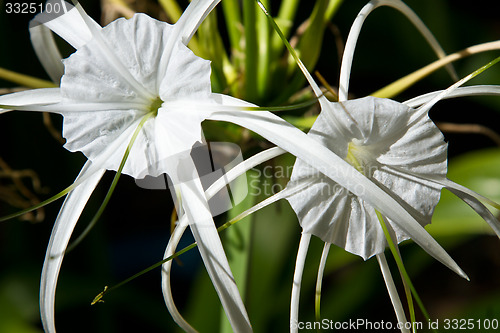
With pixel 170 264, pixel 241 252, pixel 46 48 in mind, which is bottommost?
pixel 241 252

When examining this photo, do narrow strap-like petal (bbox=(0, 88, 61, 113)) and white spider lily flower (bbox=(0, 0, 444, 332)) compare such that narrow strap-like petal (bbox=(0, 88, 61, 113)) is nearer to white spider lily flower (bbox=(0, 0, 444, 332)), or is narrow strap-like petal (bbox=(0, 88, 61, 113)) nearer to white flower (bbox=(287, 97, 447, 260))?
white spider lily flower (bbox=(0, 0, 444, 332))

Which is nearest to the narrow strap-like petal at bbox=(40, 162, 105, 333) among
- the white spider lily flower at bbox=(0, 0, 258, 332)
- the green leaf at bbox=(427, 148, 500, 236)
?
the white spider lily flower at bbox=(0, 0, 258, 332)

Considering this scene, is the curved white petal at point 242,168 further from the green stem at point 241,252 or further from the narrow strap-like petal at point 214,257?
the green stem at point 241,252

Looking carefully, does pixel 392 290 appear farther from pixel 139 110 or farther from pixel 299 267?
pixel 139 110

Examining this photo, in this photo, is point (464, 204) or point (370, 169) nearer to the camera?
point (370, 169)

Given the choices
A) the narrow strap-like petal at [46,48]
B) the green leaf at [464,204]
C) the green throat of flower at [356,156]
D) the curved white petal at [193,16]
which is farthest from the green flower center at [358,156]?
the green leaf at [464,204]

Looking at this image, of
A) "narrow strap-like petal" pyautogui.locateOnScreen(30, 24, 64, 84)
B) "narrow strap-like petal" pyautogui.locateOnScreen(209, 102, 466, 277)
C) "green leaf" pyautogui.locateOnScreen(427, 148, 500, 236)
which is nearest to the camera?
"narrow strap-like petal" pyautogui.locateOnScreen(209, 102, 466, 277)

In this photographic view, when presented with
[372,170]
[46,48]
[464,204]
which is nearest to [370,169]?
[372,170]

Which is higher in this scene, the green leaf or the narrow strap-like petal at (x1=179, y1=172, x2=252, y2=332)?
the narrow strap-like petal at (x1=179, y1=172, x2=252, y2=332)
